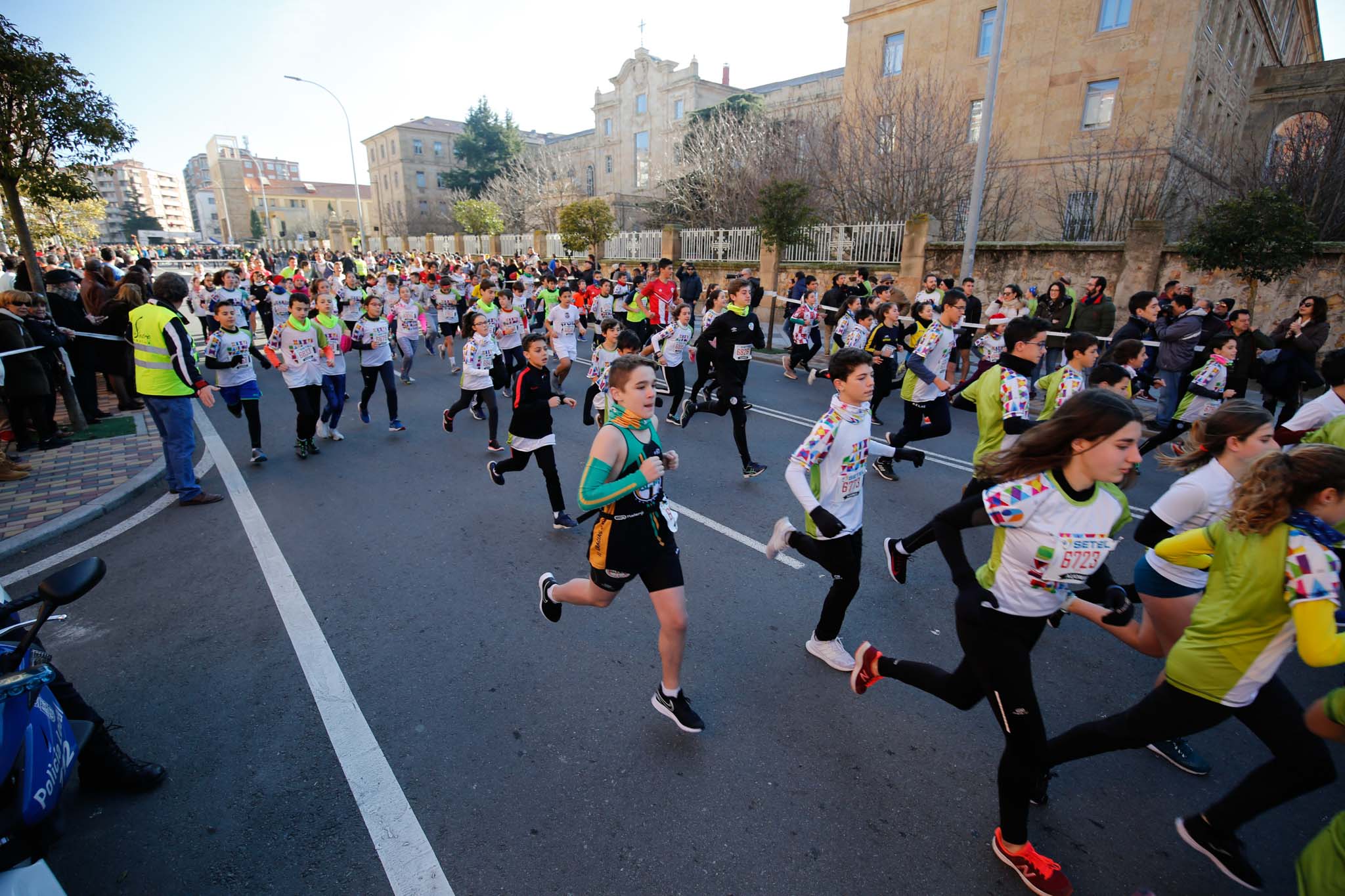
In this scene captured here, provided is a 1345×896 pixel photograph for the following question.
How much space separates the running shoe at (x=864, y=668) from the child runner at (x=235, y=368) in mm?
7291

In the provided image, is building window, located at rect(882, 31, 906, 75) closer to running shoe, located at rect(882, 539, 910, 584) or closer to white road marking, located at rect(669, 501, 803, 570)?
white road marking, located at rect(669, 501, 803, 570)

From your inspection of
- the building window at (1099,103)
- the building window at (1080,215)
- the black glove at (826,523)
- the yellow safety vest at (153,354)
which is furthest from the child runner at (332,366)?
the building window at (1099,103)

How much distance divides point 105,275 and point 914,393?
1357 cm

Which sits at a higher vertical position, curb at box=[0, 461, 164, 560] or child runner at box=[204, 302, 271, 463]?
child runner at box=[204, 302, 271, 463]

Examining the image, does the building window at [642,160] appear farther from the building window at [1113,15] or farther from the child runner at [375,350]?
the child runner at [375,350]

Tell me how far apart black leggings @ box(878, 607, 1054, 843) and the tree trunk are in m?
12.1

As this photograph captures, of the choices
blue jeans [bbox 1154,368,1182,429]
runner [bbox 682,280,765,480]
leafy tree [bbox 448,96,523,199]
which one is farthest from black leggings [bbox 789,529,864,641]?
leafy tree [bbox 448,96,523,199]

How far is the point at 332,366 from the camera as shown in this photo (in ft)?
26.9

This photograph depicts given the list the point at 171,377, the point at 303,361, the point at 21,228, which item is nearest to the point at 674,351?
the point at 303,361

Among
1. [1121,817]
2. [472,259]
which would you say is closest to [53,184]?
[1121,817]

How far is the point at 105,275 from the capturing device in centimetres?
1158

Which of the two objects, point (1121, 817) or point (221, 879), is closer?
point (221, 879)

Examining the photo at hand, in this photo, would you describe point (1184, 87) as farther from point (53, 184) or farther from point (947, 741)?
point (53, 184)

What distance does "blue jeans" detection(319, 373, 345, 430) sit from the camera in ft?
27.5
